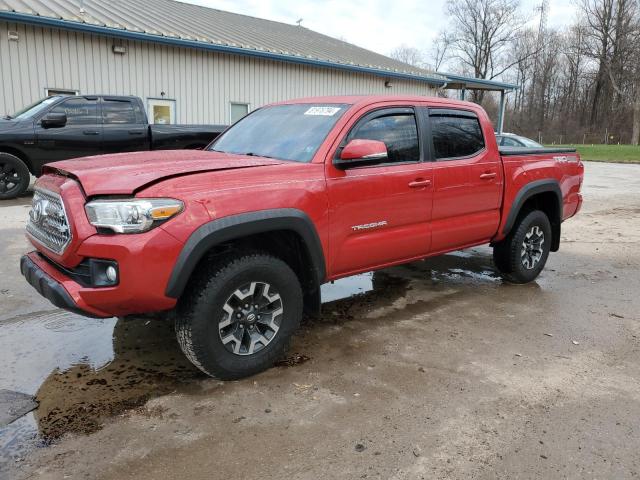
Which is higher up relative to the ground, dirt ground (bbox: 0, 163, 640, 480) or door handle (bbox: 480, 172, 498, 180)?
door handle (bbox: 480, 172, 498, 180)

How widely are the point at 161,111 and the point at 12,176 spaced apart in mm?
5625

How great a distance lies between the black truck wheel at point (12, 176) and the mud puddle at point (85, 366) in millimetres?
6168

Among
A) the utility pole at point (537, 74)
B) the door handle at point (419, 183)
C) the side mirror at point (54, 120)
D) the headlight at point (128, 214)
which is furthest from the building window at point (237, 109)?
the utility pole at point (537, 74)

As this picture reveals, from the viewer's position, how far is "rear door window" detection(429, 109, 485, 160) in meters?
4.62

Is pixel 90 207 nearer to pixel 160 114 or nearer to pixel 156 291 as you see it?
pixel 156 291

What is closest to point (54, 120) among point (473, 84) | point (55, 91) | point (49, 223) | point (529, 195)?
point (55, 91)

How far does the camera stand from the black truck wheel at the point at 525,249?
550 cm

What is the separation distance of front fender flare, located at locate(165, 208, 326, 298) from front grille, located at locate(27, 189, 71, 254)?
0.67m

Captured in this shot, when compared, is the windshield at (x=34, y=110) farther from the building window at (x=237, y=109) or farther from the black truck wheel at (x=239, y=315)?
the black truck wheel at (x=239, y=315)

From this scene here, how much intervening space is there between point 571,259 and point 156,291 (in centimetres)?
589

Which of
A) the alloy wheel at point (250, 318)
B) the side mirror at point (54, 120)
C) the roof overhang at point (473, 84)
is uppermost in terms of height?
the roof overhang at point (473, 84)

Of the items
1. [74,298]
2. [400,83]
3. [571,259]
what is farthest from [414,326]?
[400,83]

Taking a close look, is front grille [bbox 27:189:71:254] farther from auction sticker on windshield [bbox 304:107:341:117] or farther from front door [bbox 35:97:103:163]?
front door [bbox 35:97:103:163]

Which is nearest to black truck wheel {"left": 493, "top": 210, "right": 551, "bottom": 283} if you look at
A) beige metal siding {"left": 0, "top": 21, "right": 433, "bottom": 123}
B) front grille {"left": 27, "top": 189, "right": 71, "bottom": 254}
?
front grille {"left": 27, "top": 189, "right": 71, "bottom": 254}
